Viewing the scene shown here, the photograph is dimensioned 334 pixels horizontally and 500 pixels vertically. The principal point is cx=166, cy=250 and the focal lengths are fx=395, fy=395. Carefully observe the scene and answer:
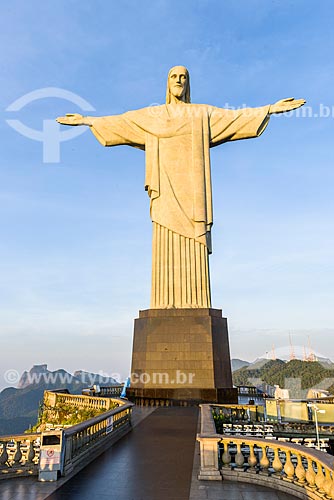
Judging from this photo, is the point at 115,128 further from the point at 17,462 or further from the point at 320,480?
the point at 320,480

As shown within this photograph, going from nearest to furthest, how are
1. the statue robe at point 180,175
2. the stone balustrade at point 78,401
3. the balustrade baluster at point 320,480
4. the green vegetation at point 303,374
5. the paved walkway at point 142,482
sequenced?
the balustrade baluster at point 320,480
the paved walkway at point 142,482
the stone balustrade at point 78,401
the statue robe at point 180,175
the green vegetation at point 303,374

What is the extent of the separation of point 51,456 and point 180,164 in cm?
1404

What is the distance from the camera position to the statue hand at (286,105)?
57.5 feet

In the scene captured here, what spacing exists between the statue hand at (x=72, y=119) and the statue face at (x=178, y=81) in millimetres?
4486

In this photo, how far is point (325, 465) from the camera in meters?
4.46

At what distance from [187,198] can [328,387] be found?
74.3 metres

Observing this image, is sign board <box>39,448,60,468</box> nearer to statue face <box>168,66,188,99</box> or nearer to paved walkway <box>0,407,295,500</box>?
paved walkway <box>0,407,295,500</box>

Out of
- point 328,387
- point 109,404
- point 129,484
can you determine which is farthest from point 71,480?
point 328,387

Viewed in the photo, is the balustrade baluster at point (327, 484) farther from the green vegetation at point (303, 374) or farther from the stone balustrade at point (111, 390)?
the green vegetation at point (303, 374)

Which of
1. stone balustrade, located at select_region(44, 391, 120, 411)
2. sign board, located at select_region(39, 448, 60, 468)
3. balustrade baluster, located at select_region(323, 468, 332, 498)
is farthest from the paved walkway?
stone balustrade, located at select_region(44, 391, 120, 411)

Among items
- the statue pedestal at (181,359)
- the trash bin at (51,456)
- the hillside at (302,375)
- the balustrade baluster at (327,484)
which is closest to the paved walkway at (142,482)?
the trash bin at (51,456)

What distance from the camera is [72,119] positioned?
60.1ft

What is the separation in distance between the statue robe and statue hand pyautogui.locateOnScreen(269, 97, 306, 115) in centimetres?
33

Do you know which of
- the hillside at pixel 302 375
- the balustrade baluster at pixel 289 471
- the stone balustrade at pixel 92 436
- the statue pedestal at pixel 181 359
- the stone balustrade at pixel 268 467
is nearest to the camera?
the stone balustrade at pixel 268 467
